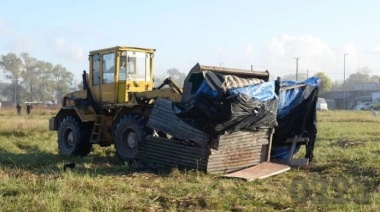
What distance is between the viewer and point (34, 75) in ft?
390

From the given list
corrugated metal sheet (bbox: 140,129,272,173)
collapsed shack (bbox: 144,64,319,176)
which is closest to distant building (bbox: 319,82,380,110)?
collapsed shack (bbox: 144,64,319,176)

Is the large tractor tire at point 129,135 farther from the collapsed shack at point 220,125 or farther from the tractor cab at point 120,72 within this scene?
the tractor cab at point 120,72

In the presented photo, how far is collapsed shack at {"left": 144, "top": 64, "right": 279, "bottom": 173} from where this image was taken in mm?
9820

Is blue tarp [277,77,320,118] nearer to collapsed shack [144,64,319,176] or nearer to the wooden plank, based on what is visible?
collapsed shack [144,64,319,176]

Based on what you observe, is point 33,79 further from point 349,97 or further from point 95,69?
point 95,69

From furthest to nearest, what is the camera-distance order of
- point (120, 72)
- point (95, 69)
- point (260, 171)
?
point (95, 69)
point (120, 72)
point (260, 171)

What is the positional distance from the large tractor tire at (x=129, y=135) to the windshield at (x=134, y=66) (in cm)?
146

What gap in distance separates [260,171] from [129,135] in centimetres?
369

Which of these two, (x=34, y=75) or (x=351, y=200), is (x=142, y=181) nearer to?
(x=351, y=200)

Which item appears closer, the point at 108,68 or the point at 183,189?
the point at 183,189

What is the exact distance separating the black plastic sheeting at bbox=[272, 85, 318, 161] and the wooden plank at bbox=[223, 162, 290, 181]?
138cm

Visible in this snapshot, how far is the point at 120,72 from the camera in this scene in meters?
13.2

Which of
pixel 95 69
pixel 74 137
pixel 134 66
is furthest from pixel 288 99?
pixel 74 137

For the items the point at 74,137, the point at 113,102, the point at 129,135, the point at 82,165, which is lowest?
the point at 82,165
